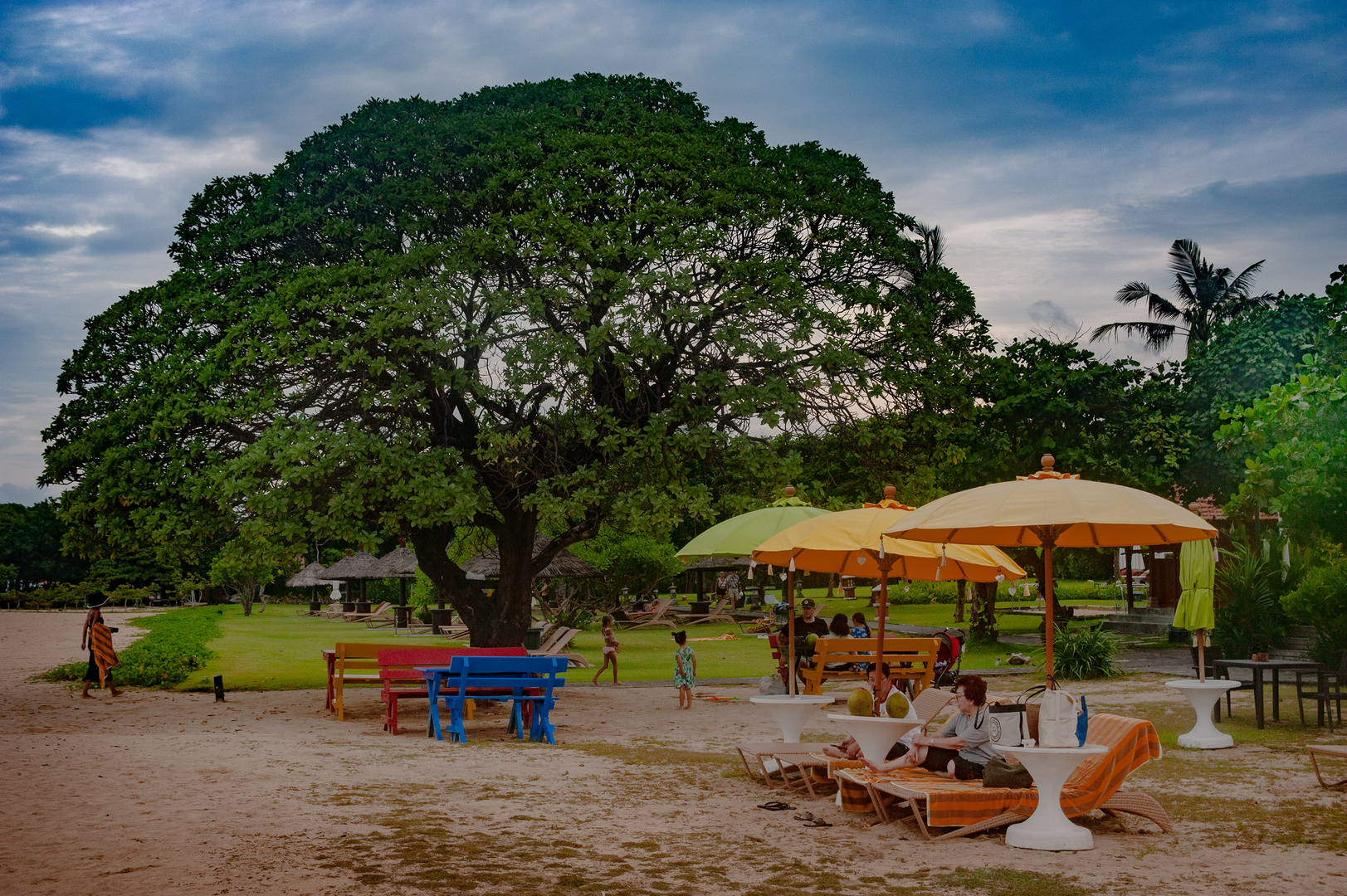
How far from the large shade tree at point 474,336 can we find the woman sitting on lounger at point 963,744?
20.8 feet

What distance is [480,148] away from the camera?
15375 mm

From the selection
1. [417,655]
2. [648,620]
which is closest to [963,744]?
[417,655]

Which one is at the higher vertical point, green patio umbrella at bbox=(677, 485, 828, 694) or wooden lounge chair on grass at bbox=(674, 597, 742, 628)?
green patio umbrella at bbox=(677, 485, 828, 694)

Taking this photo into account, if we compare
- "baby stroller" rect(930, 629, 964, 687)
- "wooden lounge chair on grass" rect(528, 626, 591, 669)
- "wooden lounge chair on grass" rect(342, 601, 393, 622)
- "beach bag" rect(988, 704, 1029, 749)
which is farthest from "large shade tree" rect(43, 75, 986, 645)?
"wooden lounge chair on grass" rect(342, 601, 393, 622)

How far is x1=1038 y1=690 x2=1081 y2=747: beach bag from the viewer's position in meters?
6.96

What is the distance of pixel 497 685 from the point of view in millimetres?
11977

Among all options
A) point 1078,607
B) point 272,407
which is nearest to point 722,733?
point 272,407

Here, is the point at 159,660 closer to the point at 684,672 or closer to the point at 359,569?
the point at 684,672

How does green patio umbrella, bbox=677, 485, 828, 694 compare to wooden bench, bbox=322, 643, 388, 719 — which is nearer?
green patio umbrella, bbox=677, 485, 828, 694

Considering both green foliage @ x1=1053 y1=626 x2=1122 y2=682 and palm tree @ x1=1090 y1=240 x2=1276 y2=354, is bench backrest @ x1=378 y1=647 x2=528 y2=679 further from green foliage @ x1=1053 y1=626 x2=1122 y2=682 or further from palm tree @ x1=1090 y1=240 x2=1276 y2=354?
palm tree @ x1=1090 y1=240 x2=1276 y2=354

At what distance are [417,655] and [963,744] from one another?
767cm

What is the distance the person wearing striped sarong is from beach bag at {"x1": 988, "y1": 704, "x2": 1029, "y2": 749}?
13.8 metres

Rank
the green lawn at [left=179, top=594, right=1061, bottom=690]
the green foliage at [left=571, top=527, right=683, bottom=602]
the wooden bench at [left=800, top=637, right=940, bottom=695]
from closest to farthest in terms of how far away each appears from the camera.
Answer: the wooden bench at [left=800, top=637, right=940, bottom=695] → the green lawn at [left=179, top=594, right=1061, bottom=690] → the green foliage at [left=571, top=527, right=683, bottom=602]

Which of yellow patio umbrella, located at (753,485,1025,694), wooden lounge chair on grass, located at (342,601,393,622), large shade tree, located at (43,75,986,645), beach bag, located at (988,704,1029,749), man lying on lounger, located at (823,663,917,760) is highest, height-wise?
large shade tree, located at (43,75,986,645)
